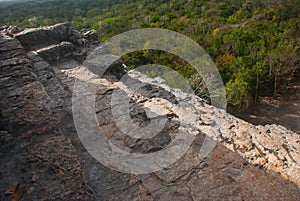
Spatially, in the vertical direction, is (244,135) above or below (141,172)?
below

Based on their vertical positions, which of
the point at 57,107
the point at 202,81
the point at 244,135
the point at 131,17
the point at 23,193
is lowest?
the point at 131,17

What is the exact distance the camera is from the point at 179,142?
340cm

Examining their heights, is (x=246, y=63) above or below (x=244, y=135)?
below

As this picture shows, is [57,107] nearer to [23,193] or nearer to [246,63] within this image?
[23,193]

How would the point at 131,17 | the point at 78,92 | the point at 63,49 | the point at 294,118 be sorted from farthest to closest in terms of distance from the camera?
the point at 131,17
the point at 294,118
the point at 63,49
the point at 78,92

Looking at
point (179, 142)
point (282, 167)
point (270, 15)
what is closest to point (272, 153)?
point (282, 167)

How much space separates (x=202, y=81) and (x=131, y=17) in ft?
87.0

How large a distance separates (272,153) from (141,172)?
1852 mm

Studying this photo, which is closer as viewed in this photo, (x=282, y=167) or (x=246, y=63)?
(x=282, y=167)

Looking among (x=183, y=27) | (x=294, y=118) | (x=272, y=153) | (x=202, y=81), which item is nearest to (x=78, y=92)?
(x=272, y=153)

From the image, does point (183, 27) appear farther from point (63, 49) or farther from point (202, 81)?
point (63, 49)

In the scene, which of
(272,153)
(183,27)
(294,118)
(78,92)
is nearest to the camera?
(272,153)

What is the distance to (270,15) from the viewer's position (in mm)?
Answer: 27891

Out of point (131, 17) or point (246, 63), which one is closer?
point (246, 63)
